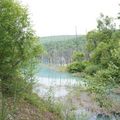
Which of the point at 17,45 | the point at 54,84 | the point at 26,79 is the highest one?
the point at 17,45

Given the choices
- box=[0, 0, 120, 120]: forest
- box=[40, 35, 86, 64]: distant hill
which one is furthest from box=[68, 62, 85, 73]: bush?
box=[0, 0, 120, 120]: forest

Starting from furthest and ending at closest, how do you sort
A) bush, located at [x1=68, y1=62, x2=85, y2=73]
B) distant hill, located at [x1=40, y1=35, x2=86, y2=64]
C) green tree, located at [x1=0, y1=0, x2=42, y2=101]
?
1. distant hill, located at [x1=40, y1=35, x2=86, y2=64]
2. bush, located at [x1=68, y1=62, x2=85, y2=73]
3. green tree, located at [x1=0, y1=0, x2=42, y2=101]

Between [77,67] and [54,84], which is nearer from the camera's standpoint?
[54,84]

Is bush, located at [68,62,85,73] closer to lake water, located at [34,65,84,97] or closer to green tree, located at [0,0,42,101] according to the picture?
lake water, located at [34,65,84,97]

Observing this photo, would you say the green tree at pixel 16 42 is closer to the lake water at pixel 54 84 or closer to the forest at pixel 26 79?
the forest at pixel 26 79

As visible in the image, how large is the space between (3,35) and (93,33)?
45.0 m

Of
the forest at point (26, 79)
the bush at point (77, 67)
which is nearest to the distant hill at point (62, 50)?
the bush at point (77, 67)

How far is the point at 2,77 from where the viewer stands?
11.4 m

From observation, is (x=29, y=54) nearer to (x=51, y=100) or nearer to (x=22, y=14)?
(x=22, y=14)


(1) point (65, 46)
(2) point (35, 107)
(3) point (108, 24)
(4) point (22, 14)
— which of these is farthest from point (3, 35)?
(1) point (65, 46)

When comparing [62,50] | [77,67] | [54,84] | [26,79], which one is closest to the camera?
[26,79]

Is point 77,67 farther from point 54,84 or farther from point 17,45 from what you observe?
point 17,45

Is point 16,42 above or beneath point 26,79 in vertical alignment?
above

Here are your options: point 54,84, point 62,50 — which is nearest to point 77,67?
point 54,84
